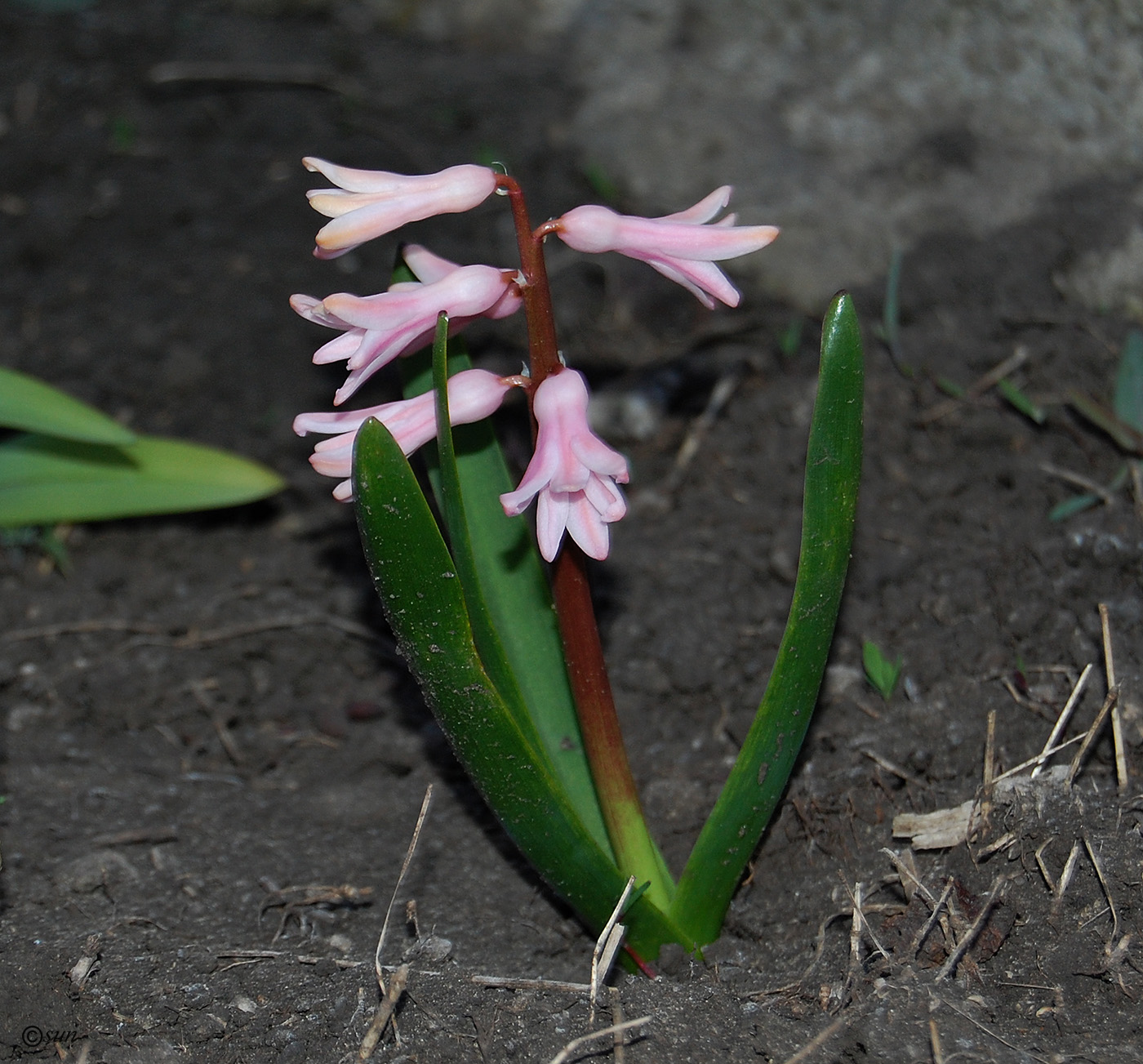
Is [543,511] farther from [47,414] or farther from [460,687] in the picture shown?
[47,414]

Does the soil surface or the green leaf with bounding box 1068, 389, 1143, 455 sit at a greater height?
the green leaf with bounding box 1068, 389, 1143, 455

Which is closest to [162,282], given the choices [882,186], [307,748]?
[307,748]

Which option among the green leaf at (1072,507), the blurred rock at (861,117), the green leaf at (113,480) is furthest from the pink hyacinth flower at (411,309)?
the blurred rock at (861,117)

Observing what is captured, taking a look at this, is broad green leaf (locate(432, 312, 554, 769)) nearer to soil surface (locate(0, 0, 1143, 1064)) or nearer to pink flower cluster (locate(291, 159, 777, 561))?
pink flower cluster (locate(291, 159, 777, 561))

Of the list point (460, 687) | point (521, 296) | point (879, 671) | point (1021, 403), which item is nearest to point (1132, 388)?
point (1021, 403)

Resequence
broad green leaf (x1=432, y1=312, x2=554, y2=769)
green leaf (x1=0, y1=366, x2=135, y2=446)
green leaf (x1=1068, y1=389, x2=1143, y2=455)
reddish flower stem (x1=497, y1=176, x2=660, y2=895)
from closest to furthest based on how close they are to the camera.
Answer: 1. broad green leaf (x1=432, y1=312, x2=554, y2=769)
2. reddish flower stem (x1=497, y1=176, x2=660, y2=895)
3. green leaf (x1=0, y1=366, x2=135, y2=446)
4. green leaf (x1=1068, y1=389, x2=1143, y2=455)

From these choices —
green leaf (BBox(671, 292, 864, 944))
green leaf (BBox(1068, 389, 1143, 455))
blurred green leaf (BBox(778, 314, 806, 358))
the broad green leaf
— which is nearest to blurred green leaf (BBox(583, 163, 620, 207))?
blurred green leaf (BBox(778, 314, 806, 358))

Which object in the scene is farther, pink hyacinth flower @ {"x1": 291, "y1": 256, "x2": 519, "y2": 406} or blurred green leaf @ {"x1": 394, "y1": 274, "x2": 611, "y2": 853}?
blurred green leaf @ {"x1": 394, "y1": 274, "x2": 611, "y2": 853}
